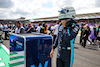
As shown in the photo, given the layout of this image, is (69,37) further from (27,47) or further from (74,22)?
(27,47)

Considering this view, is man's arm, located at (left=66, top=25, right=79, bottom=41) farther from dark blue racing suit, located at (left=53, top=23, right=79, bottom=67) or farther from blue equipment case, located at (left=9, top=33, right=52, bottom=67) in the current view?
blue equipment case, located at (left=9, top=33, right=52, bottom=67)

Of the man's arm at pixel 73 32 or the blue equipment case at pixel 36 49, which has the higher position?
the man's arm at pixel 73 32

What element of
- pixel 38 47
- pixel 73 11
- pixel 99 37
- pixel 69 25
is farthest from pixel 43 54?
pixel 99 37

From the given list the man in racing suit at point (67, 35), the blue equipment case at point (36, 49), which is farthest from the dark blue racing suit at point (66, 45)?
the blue equipment case at point (36, 49)

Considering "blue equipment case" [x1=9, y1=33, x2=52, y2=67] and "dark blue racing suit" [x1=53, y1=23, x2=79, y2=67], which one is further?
"blue equipment case" [x1=9, y1=33, x2=52, y2=67]

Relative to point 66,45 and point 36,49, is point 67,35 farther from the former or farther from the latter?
point 36,49

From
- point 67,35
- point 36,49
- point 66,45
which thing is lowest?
point 36,49

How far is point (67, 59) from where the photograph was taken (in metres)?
2.12

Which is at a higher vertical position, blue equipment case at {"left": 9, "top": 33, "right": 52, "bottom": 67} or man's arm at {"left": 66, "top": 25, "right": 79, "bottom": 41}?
man's arm at {"left": 66, "top": 25, "right": 79, "bottom": 41}

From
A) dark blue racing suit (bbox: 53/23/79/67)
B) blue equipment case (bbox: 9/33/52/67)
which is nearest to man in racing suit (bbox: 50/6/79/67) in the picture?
dark blue racing suit (bbox: 53/23/79/67)

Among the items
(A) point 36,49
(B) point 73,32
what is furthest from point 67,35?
(A) point 36,49

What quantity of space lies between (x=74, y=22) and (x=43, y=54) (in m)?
1.19

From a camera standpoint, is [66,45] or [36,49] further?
[36,49]

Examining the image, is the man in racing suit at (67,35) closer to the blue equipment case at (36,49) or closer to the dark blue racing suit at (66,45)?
the dark blue racing suit at (66,45)
